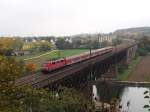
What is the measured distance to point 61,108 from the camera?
68.3 feet

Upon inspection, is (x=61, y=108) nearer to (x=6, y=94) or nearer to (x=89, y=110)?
(x=89, y=110)

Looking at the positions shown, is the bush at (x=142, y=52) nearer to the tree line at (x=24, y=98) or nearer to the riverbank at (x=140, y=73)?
the riverbank at (x=140, y=73)

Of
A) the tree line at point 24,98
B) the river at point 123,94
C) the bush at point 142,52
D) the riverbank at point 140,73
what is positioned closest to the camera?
the tree line at point 24,98

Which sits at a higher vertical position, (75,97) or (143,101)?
(75,97)

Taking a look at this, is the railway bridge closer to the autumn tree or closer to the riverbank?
the autumn tree

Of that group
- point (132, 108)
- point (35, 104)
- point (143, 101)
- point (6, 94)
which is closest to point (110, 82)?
point (143, 101)

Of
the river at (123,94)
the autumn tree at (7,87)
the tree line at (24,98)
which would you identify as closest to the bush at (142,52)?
the river at (123,94)

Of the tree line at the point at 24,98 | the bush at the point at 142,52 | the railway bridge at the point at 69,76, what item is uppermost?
the tree line at the point at 24,98

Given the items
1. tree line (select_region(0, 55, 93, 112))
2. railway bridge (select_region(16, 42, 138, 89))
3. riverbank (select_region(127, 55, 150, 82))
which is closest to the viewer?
tree line (select_region(0, 55, 93, 112))

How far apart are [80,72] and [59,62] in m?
5.84

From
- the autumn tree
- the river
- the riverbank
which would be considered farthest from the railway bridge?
the riverbank

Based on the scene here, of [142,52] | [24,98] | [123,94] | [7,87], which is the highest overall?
[7,87]

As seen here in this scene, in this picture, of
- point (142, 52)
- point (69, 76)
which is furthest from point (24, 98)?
point (142, 52)

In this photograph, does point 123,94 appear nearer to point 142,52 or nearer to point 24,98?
point 24,98
